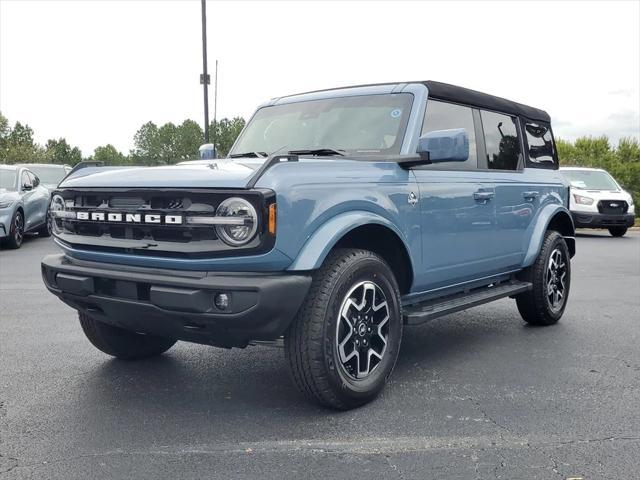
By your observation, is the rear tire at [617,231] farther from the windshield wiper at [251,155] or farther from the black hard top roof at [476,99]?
the windshield wiper at [251,155]

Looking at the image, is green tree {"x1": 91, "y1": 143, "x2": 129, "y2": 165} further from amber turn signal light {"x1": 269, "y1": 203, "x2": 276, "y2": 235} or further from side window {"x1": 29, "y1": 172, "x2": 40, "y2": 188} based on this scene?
amber turn signal light {"x1": 269, "y1": 203, "x2": 276, "y2": 235}

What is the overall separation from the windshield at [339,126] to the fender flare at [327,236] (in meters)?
0.78

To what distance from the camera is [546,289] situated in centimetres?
585

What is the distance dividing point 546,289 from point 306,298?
309 cm

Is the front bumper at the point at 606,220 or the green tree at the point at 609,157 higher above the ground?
the green tree at the point at 609,157

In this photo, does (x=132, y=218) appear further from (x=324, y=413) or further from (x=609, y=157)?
(x=609, y=157)

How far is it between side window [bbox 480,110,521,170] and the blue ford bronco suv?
0.10ft

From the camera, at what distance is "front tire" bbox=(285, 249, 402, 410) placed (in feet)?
11.4

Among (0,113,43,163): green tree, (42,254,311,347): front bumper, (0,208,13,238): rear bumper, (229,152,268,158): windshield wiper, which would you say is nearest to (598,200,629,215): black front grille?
(0,208,13,238): rear bumper

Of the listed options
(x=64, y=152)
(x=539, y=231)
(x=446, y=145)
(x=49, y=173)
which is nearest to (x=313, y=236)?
(x=446, y=145)

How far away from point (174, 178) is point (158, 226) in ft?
0.85

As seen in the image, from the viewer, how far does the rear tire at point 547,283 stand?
576cm

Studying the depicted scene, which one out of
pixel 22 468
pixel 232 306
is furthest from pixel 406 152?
pixel 22 468

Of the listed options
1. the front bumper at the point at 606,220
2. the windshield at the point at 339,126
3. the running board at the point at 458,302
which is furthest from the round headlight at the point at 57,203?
the front bumper at the point at 606,220
